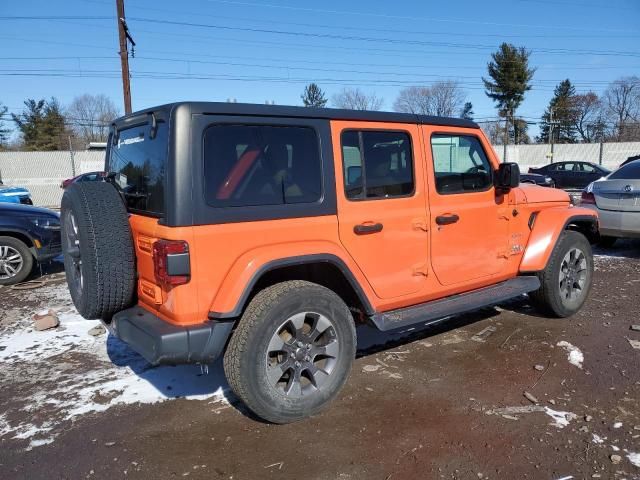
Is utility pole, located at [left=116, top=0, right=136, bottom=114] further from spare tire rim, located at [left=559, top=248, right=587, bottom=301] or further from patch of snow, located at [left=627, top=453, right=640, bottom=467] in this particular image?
patch of snow, located at [left=627, top=453, right=640, bottom=467]

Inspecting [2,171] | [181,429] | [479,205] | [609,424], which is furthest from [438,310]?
[2,171]

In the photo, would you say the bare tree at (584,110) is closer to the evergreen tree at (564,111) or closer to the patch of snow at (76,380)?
the evergreen tree at (564,111)

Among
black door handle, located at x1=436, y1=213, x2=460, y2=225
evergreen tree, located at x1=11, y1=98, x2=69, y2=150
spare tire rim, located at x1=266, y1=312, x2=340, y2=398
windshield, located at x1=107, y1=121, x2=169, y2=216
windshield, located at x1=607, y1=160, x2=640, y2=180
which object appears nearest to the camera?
windshield, located at x1=107, y1=121, x2=169, y2=216

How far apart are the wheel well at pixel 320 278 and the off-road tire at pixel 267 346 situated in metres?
0.14

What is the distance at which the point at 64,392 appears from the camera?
Answer: 11.7 feet

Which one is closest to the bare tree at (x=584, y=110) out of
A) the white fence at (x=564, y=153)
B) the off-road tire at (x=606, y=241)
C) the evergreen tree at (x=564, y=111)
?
the evergreen tree at (x=564, y=111)

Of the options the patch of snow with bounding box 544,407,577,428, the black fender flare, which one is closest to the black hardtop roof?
the black fender flare

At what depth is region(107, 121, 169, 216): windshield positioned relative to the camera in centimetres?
286

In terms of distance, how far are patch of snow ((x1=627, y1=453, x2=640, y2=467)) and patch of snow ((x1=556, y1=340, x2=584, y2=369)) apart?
1210 mm

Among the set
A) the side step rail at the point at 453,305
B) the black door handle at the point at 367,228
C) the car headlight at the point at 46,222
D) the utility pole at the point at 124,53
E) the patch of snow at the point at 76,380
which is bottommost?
the patch of snow at the point at 76,380

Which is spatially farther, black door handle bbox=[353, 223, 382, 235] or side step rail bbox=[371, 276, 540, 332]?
side step rail bbox=[371, 276, 540, 332]

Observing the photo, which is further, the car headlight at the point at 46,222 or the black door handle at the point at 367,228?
the car headlight at the point at 46,222

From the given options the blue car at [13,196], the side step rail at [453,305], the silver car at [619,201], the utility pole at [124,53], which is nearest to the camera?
the side step rail at [453,305]

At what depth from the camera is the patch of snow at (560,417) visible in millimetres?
2994
